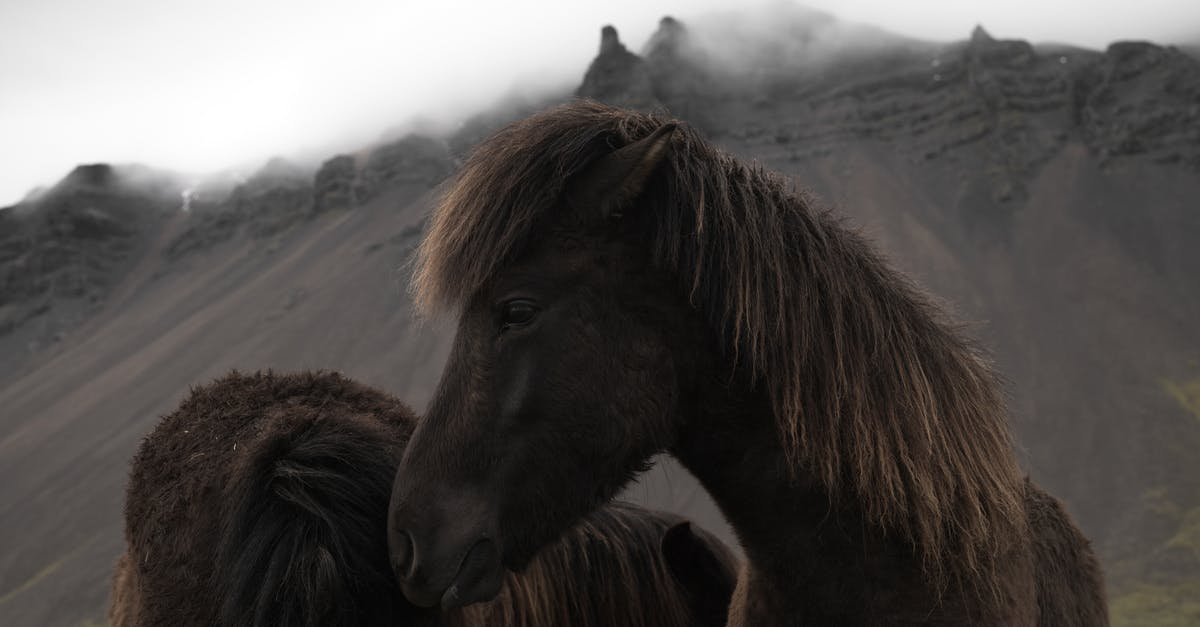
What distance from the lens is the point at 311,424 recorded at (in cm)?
308

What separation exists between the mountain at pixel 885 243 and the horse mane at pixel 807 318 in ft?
90.4

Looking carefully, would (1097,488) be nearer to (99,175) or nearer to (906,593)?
(906,593)

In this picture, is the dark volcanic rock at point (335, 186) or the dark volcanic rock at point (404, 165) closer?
the dark volcanic rock at point (404, 165)

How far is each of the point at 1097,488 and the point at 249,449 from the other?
149 feet

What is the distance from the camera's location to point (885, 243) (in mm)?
29359

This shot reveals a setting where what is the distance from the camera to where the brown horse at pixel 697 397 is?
253cm

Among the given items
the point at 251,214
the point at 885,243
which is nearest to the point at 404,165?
the point at 251,214

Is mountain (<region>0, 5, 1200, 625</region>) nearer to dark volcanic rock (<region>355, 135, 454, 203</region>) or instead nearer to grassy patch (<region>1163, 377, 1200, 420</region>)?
grassy patch (<region>1163, 377, 1200, 420</region>)

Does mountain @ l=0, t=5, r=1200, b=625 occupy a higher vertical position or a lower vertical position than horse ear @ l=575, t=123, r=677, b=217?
lower

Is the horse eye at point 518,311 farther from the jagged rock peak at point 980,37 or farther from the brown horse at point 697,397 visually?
the jagged rock peak at point 980,37

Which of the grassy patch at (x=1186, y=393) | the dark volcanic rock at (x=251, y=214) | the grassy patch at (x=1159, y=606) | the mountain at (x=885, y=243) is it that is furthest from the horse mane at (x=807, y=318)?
the dark volcanic rock at (x=251, y=214)

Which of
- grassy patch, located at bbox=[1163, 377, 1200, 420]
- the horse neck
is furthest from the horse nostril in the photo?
grassy patch, located at bbox=[1163, 377, 1200, 420]

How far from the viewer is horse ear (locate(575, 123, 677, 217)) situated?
2.52m

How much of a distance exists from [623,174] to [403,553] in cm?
129
